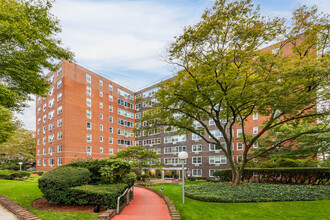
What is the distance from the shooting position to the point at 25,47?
9203 millimetres

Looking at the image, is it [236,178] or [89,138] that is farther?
[89,138]

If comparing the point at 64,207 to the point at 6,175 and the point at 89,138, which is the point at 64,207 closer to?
the point at 6,175

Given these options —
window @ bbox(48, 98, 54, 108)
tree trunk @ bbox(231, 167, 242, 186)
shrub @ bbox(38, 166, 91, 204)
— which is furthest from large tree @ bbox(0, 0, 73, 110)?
window @ bbox(48, 98, 54, 108)

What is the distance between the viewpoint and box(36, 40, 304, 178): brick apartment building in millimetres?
36062

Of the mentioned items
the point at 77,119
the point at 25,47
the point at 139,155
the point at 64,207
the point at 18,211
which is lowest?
the point at 64,207

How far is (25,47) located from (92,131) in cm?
3376

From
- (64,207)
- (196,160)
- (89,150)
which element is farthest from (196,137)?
(64,207)

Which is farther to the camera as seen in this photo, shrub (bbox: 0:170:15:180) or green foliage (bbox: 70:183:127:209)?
shrub (bbox: 0:170:15:180)

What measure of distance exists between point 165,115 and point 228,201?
816 centimetres

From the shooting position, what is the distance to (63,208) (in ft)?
28.8

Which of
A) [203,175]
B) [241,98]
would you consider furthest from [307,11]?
[203,175]

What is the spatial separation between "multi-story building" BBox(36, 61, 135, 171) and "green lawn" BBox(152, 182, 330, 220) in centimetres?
3279

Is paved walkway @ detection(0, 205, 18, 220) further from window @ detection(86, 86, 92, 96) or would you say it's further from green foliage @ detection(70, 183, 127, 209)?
window @ detection(86, 86, 92, 96)

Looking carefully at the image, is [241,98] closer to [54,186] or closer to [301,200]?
[301,200]
